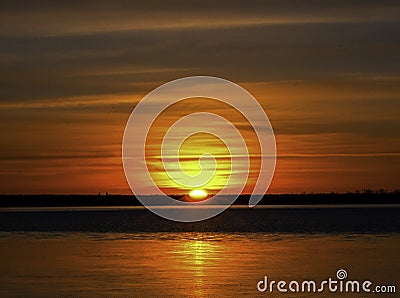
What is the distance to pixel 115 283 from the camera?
104 feet

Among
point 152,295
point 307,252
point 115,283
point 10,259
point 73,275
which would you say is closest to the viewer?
point 152,295

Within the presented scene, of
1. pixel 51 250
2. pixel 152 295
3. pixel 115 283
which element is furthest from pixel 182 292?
pixel 51 250

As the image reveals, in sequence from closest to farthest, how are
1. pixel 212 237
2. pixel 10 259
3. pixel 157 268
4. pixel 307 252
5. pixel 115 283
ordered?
pixel 115 283 < pixel 157 268 < pixel 10 259 < pixel 307 252 < pixel 212 237

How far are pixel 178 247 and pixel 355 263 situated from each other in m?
13.0

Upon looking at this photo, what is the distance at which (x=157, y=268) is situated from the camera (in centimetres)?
3622

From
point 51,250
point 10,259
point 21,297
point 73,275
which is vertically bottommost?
point 21,297

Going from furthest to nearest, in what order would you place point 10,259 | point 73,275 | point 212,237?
point 212,237 → point 10,259 → point 73,275

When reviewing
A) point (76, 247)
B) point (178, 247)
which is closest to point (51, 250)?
point (76, 247)

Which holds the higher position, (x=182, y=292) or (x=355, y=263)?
(x=355, y=263)

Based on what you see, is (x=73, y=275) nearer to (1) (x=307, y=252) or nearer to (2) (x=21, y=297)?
(2) (x=21, y=297)

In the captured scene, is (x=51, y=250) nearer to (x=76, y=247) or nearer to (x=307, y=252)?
(x=76, y=247)

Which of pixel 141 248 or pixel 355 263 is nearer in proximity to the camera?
pixel 355 263

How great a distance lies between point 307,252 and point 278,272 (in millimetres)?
8496

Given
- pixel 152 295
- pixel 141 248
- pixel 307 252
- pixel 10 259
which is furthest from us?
pixel 141 248
